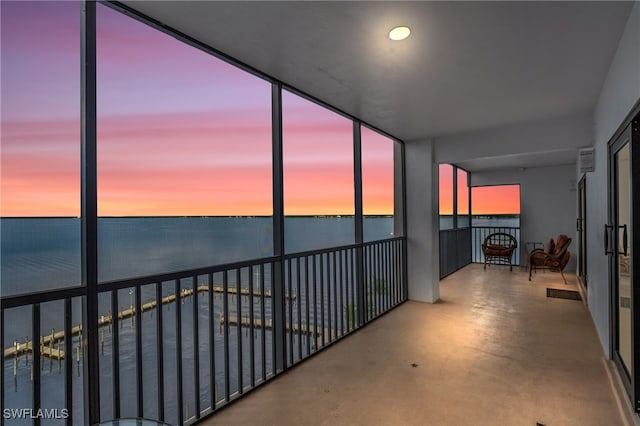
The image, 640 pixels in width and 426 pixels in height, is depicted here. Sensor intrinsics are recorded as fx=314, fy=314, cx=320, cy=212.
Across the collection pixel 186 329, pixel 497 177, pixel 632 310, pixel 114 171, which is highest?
pixel 497 177

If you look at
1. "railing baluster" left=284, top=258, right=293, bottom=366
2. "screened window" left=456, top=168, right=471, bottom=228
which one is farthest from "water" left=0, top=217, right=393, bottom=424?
"screened window" left=456, top=168, right=471, bottom=228

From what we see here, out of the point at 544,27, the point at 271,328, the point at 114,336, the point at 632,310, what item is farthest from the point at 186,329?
the point at 544,27

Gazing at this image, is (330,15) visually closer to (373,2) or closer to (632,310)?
(373,2)

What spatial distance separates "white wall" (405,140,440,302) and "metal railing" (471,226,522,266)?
12.9ft

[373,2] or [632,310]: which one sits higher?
[373,2]

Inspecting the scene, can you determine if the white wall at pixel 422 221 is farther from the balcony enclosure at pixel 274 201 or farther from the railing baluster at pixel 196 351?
the railing baluster at pixel 196 351

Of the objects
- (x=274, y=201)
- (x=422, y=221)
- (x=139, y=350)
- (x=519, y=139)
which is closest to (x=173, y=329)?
(x=139, y=350)

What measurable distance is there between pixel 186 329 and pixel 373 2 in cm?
263

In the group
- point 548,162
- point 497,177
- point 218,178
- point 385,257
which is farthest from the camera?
point 497,177

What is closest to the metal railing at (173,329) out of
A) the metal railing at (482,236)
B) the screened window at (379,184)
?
the screened window at (379,184)

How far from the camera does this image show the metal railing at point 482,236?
7445mm

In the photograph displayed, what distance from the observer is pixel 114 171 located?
6.24 ft

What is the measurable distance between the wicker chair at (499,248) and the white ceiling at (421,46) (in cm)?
419

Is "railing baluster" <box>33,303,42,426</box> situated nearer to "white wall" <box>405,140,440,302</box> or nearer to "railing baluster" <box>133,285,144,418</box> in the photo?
"railing baluster" <box>133,285,144,418</box>
